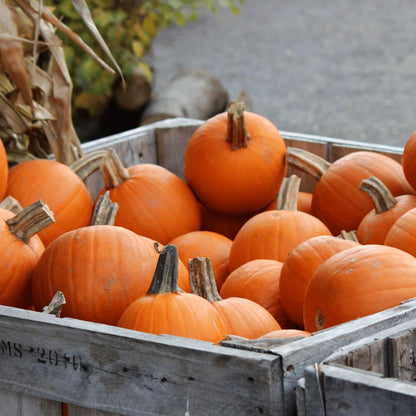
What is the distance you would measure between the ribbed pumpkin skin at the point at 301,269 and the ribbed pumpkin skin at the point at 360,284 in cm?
16

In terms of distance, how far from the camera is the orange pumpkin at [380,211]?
197 cm

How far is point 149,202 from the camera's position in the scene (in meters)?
2.29

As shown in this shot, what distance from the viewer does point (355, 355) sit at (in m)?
1.12

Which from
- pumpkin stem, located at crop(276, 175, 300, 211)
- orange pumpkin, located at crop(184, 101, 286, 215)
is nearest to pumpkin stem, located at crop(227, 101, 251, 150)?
orange pumpkin, located at crop(184, 101, 286, 215)

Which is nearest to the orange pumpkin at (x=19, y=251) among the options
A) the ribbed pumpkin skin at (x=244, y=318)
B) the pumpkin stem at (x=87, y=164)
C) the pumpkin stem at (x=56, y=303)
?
the pumpkin stem at (x=56, y=303)

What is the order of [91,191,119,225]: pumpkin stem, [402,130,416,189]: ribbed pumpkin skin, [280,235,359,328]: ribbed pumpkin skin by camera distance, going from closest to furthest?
[280,235,359,328]: ribbed pumpkin skin
[91,191,119,225]: pumpkin stem
[402,130,416,189]: ribbed pumpkin skin

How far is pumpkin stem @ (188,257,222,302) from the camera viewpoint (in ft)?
5.28

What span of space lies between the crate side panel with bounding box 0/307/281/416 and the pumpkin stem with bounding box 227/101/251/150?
1086mm

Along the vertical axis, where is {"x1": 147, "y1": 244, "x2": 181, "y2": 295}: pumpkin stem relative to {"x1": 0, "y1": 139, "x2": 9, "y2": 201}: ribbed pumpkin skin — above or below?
below

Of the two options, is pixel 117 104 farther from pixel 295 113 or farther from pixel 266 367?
pixel 266 367

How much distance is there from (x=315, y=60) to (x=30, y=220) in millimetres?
7140

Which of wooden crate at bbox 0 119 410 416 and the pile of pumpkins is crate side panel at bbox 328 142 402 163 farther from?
wooden crate at bbox 0 119 410 416

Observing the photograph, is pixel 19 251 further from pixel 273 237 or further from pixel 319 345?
pixel 319 345

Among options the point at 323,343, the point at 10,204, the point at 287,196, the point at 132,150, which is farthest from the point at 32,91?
the point at 323,343
